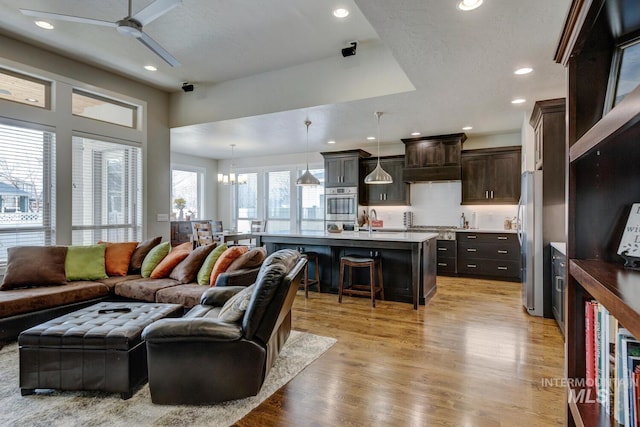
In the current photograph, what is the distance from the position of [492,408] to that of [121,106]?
243 inches

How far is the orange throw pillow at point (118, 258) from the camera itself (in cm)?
413

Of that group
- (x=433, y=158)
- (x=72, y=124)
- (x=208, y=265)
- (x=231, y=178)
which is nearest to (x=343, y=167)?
(x=433, y=158)

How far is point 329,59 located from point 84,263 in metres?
4.03

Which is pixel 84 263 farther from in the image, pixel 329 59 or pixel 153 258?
pixel 329 59

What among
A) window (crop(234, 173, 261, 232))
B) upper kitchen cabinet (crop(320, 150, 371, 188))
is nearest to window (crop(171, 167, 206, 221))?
window (crop(234, 173, 261, 232))

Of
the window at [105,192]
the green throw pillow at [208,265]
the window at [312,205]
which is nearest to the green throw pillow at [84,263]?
the window at [105,192]

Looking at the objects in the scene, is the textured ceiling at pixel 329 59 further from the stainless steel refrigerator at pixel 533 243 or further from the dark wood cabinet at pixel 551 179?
the stainless steel refrigerator at pixel 533 243

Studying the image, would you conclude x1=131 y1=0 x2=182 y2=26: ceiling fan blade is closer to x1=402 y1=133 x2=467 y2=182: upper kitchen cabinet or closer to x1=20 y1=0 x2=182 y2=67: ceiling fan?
x1=20 y1=0 x2=182 y2=67: ceiling fan

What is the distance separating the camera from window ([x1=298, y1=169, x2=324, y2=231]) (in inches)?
336

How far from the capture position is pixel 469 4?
2.41 meters

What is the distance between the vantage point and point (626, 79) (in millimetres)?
1012

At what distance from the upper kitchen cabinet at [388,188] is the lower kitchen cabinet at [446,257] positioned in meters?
1.27

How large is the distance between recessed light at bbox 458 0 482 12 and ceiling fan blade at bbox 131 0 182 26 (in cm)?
213

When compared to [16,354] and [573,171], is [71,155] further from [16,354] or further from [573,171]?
[573,171]
